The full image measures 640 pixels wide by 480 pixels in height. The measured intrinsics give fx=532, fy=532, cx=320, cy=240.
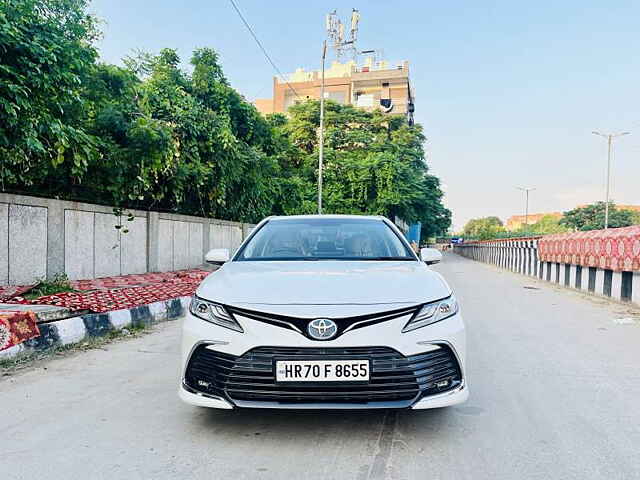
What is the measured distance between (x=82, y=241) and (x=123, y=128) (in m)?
2.45

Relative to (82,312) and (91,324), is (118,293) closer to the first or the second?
(82,312)

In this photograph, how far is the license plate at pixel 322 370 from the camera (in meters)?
2.76

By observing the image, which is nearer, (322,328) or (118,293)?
(322,328)

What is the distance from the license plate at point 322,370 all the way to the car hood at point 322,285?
0.32m

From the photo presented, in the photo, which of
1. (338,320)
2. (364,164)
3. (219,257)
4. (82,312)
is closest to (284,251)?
(219,257)

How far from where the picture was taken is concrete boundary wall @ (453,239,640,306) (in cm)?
977

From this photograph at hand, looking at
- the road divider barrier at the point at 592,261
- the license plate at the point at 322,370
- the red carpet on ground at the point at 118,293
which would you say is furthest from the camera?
the road divider barrier at the point at 592,261

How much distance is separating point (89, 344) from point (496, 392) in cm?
415

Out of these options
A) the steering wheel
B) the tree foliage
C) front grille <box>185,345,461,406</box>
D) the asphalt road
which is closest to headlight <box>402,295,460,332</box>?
front grille <box>185,345,461,406</box>

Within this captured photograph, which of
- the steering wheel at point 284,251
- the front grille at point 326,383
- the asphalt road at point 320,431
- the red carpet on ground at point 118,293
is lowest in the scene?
the asphalt road at point 320,431

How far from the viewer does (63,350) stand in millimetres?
5352

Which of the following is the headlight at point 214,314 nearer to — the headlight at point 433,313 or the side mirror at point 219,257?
the headlight at point 433,313

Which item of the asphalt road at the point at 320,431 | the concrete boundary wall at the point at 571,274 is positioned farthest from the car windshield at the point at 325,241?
the concrete boundary wall at the point at 571,274

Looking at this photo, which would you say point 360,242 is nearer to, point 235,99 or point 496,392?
point 496,392
